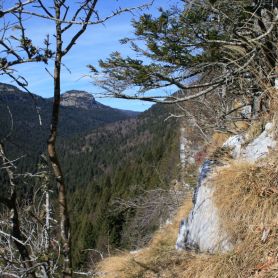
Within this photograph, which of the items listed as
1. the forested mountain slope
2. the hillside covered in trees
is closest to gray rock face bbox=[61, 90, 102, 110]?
the hillside covered in trees

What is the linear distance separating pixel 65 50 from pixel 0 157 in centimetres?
81

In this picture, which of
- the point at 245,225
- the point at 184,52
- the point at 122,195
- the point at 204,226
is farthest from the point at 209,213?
the point at 122,195

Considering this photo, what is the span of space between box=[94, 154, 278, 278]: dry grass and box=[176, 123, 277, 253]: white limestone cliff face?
0.37ft

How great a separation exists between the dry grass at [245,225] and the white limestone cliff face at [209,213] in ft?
0.37

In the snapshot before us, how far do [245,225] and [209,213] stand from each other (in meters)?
0.68

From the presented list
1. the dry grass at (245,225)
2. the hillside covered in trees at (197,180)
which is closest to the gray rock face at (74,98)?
the hillside covered in trees at (197,180)

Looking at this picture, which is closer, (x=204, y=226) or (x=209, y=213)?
(x=209, y=213)

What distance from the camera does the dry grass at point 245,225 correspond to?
10.1 feet

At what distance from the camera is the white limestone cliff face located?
3764 mm

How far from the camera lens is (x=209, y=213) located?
3988 mm

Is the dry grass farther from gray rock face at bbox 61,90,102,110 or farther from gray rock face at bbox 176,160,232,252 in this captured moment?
gray rock face at bbox 61,90,102,110

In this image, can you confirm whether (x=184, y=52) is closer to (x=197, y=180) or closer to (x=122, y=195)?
(x=197, y=180)

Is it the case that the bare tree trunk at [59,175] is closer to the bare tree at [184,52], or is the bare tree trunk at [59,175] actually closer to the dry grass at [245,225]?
the dry grass at [245,225]

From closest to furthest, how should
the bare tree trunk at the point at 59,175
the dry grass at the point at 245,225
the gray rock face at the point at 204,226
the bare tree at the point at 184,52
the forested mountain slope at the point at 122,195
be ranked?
1. the bare tree trunk at the point at 59,175
2. the dry grass at the point at 245,225
3. the gray rock face at the point at 204,226
4. the bare tree at the point at 184,52
5. the forested mountain slope at the point at 122,195
